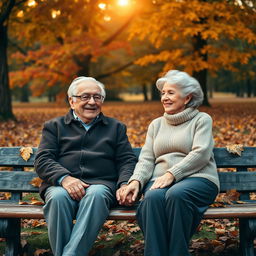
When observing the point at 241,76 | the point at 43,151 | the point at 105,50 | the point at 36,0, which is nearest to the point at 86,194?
the point at 43,151

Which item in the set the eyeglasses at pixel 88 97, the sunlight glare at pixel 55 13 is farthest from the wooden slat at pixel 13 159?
the sunlight glare at pixel 55 13

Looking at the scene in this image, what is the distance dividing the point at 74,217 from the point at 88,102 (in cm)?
101

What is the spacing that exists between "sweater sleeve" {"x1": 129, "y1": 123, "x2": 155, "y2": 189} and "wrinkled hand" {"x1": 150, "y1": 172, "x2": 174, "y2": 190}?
17 cm

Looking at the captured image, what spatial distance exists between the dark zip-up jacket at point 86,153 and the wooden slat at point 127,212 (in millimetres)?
228

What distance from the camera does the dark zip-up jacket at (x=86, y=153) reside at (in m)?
Result: 3.78

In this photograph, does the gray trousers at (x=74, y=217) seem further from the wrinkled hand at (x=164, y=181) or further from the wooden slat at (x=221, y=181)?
the wooden slat at (x=221, y=181)

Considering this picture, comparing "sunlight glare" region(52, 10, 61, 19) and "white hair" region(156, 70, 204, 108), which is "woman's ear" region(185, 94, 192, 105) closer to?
"white hair" region(156, 70, 204, 108)

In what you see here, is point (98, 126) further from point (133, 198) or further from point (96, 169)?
point (133, 198)

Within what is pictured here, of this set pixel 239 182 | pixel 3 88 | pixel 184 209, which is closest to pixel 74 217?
pixel 184 209

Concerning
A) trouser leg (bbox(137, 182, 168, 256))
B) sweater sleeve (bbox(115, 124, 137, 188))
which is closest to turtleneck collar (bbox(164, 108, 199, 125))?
sweater sleeve (bbox(115, 124, 137, 188))

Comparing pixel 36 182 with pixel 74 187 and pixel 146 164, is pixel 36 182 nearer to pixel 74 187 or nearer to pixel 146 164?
pixel 74 187

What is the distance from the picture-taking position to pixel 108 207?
138 inches

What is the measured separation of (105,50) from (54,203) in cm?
1954

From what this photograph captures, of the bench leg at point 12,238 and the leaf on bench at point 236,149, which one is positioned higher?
the leaf on bench at point 236,149
